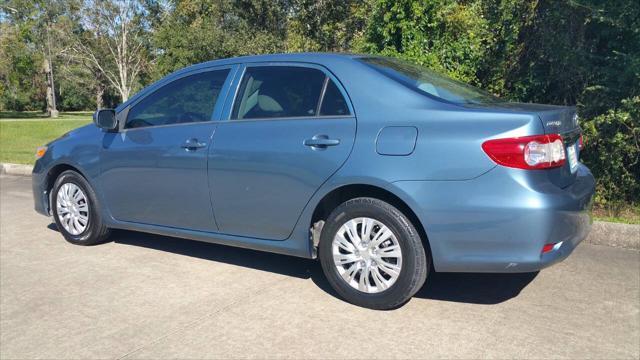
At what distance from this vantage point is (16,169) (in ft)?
34.5

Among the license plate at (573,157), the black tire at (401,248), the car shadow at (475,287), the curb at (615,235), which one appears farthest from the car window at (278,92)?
the curb at (615,235)

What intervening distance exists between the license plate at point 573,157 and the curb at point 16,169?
955 cm

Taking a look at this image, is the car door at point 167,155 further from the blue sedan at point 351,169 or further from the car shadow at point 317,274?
the car shadow at point 317,274

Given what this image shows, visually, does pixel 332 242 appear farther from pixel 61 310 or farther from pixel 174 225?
pixel 61 310

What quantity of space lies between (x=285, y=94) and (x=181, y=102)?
1.07 metres

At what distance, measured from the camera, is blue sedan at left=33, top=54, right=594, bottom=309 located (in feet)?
11.0

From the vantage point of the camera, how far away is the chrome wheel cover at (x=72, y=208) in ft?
17.6

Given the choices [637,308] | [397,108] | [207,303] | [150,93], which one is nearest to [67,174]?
[150,93]

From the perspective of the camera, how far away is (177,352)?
3.30m

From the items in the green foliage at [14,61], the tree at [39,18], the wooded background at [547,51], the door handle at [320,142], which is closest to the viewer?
the door handle at [320,142]

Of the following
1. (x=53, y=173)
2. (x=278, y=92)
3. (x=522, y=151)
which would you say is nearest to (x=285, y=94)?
(x=278, y=92)

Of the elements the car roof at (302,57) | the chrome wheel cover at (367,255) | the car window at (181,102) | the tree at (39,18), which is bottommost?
the chrome wheel cover at (367,255)

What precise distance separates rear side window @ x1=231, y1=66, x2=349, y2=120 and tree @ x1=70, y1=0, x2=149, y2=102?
3382cm

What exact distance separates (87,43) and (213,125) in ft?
132
